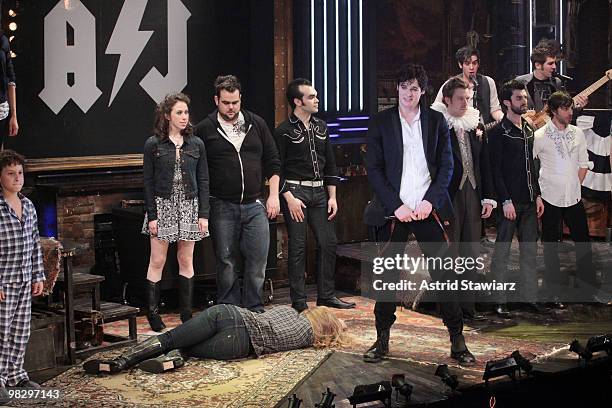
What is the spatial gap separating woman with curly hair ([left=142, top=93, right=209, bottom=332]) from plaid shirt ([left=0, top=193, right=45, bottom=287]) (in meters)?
1.32

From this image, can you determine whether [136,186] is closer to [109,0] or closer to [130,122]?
[130,122]

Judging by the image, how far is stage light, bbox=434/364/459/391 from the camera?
6641 millimetres

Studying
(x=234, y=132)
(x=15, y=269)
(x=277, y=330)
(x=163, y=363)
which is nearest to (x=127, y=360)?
(x=163, y=363)

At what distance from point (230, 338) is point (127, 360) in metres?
0.67

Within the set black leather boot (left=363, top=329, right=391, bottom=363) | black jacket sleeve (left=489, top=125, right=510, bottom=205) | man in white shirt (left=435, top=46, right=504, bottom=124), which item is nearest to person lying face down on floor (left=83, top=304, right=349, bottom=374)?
black leather boot (left=363, top=329, right=391, bottom=363)

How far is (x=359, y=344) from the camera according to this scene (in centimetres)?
805

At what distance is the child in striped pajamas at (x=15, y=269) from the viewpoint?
22.5 ft

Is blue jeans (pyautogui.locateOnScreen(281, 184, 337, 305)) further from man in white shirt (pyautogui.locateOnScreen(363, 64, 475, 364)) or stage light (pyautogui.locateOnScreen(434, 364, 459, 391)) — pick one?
stage light (pyautogui.locateOnScreen(434, 364, 459, 391))

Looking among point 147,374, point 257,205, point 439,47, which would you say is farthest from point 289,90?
point 439,47

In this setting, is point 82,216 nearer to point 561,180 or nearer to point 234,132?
point 234,132

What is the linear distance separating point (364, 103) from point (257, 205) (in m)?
2.48

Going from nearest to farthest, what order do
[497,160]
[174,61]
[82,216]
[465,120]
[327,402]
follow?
1. [327,402]
2. [465,120]
3. [497,160]
4. [82,216]
5. [174,61]

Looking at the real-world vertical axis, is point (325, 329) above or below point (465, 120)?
below

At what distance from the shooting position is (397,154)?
292 inches
